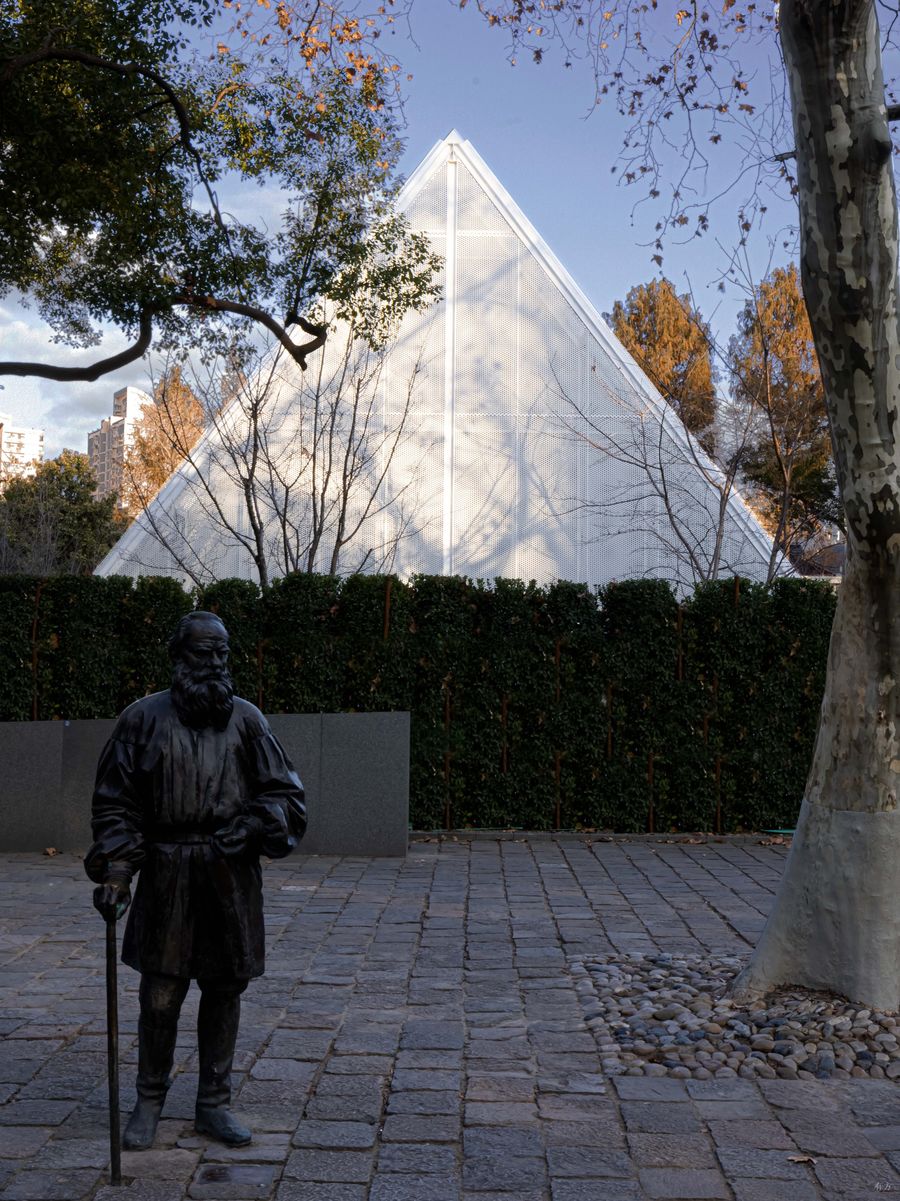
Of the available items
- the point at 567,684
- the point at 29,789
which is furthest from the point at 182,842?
the point at 567,684

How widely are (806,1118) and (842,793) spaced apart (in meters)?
1.92

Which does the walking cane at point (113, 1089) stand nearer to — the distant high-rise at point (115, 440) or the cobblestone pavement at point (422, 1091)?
the cobblestone pavement at point (422, 1091)

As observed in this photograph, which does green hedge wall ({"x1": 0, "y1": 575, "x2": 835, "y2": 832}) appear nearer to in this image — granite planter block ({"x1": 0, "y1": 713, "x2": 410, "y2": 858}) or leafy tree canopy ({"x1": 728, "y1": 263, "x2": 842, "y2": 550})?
granite planter block ({"x1": 0, "y1": 713, "x2": 410, "y2": 858})

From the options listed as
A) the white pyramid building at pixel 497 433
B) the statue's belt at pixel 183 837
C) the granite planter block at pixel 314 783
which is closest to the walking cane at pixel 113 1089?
the statue's belt at pixel 183 837

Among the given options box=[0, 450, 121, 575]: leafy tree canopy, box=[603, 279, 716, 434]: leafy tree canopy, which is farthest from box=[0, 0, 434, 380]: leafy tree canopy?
box=[0, 450, 121, 575]: leafy tree canopy

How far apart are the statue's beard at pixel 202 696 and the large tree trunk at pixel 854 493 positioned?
10.7ft

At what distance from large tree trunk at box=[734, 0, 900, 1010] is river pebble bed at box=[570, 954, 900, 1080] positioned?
0.21 m

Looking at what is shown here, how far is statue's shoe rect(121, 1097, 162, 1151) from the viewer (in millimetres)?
4250

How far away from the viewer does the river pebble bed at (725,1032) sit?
5.25m

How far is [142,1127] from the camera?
4.28 metres

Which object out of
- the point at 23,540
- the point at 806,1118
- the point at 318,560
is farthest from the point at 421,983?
the point at 23,540

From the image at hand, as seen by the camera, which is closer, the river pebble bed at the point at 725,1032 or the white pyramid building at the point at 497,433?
the river pebble bed at the point at 725,1032

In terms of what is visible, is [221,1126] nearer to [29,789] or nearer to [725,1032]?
Answer: [725,1032]

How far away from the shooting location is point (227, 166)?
13.8 meters
